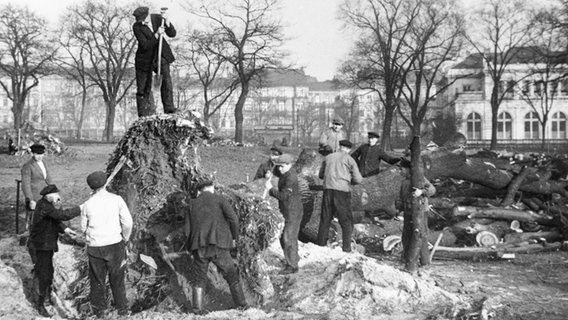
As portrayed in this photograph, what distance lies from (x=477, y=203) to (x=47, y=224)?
8.88 m

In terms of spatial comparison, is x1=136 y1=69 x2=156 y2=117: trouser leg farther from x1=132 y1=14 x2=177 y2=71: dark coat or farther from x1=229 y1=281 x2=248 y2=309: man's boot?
x1=229 y1=281 x2=248 y2=309: man's boot

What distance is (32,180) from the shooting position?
891 centimetres

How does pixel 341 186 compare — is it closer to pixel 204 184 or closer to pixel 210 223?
pixel 204 184

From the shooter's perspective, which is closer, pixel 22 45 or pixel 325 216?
pixel 325 216

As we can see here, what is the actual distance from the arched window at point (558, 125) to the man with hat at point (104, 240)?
7410 centimetres

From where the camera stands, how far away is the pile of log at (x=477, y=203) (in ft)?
36.2

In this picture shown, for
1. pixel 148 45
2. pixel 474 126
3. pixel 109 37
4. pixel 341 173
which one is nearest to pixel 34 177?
pixel 148 45

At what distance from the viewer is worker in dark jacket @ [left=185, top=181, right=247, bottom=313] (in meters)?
6.85

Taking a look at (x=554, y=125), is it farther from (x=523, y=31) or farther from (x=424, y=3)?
(x=424, y=3)

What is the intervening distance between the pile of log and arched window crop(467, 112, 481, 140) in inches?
2312

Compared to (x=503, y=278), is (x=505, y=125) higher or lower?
higher

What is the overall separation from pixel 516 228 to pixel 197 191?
7.11 meters

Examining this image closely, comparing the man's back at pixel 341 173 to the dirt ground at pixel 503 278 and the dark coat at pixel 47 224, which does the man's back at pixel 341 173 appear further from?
the dark coat at pixel 47 224

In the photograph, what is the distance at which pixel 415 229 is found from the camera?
29.8ft
